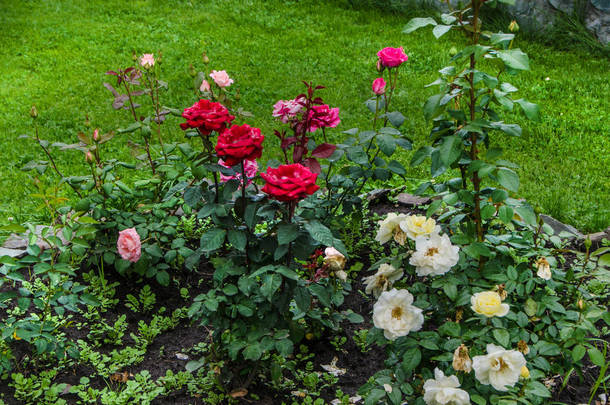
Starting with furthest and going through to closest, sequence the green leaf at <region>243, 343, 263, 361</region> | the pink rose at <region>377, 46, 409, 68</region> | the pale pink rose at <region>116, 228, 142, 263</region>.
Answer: the pale pink rose at <region>116, 228, 142, 263</region> < the pink rose at <region>377, 46, 409, 68</region> < the green leaf at <region>243, 343, 263, 361</region>

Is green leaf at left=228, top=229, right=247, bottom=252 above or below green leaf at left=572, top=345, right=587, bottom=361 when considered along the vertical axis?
above

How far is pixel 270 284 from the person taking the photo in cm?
223

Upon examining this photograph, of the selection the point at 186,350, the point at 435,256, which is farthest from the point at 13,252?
the point at 435,256

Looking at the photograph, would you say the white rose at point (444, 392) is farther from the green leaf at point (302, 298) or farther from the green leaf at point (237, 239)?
the green leaf at point (237, 239)

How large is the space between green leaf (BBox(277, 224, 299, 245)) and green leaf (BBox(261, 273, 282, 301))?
13 cm

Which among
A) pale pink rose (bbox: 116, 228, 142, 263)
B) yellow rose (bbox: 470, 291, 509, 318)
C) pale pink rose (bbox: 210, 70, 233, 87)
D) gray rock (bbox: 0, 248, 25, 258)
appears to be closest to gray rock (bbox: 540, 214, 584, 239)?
yellow rose (bbox: 470, 291, 509, 318)

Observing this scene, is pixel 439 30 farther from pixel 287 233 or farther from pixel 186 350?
pixel 186 350

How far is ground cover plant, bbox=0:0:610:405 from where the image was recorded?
7.08 ft

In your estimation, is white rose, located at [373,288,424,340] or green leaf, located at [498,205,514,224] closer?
white rose, located at [373,288,424,340]

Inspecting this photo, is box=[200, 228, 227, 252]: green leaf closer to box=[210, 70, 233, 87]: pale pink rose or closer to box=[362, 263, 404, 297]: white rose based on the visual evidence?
box=[362, 263, 404, 297]: white rose

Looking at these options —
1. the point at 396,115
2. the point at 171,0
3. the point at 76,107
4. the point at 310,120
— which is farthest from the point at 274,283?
the point at 171,0

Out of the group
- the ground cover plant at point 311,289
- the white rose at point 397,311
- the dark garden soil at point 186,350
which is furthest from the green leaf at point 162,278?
the white rose at point 397,311

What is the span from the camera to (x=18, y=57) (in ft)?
22.4

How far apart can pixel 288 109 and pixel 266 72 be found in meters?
3.89
